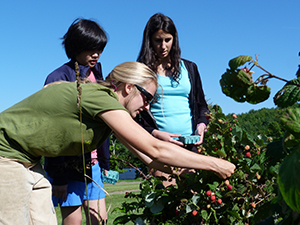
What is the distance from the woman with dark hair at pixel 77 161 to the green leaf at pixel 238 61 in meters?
1.53

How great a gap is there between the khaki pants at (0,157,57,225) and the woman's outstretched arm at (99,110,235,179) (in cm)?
52

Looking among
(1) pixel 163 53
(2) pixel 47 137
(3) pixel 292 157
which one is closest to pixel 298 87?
(3) pixel 292 157

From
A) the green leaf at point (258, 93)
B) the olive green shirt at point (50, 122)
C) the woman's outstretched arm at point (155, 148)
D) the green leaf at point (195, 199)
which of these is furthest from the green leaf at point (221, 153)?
the green leaf at point (258, 93)

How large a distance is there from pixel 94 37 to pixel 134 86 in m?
0.85

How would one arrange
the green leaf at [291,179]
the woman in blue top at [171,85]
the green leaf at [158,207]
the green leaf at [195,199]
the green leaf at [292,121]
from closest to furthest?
the green leaf at [291,179], the green leaf at [292,121], the green leaf at [195,199], the green leaf at [158,207], the woman in blue top at [171,85]

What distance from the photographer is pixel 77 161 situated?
254 cm

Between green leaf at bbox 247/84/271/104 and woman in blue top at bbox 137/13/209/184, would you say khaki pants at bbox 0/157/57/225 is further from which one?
green leaf at bbox 247/84/271/104

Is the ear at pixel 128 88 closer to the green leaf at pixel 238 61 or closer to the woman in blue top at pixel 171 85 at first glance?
Result: the woman in blue top at pixel 171 85

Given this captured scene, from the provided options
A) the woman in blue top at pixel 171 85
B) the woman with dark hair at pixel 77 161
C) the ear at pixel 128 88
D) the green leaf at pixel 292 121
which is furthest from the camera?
the woman in blue top at pixel 171 85

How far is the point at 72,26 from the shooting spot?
2.81 meters

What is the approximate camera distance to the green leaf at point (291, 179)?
31.3 inches

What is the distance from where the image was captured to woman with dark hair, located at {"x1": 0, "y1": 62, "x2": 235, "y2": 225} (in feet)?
5.72

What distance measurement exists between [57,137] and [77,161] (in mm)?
755

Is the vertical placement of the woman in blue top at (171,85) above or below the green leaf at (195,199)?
above
